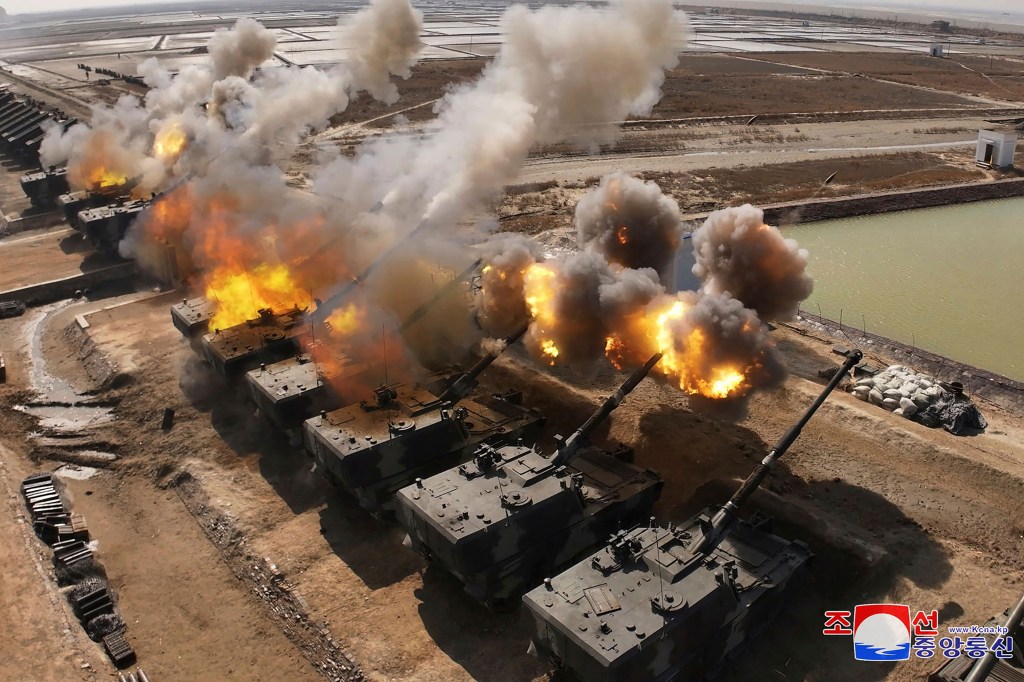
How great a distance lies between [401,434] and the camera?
18.5 m

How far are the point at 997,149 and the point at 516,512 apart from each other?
47721 mm

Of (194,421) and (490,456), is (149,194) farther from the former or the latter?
(490,456)

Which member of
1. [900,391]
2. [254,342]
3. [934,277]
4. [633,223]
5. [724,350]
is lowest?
[934,277]

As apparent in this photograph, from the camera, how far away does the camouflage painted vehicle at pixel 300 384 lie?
21.0 meters

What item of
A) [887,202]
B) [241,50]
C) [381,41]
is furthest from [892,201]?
[241,50]

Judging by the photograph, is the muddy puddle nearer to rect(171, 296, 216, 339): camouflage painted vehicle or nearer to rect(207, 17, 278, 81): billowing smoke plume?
rect(171, 296, 216, 339): camouflage painted vehicle

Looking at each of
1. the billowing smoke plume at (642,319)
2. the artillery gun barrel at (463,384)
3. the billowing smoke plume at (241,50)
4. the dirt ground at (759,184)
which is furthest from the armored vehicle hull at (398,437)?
the billowing smoke plume at (241,50)

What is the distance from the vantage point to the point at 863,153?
183ft

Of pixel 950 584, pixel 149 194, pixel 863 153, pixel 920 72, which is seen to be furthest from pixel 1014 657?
pixel 920 72

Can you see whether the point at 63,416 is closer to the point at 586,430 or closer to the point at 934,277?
the point at 586,430

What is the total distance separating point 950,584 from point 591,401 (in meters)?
9.82

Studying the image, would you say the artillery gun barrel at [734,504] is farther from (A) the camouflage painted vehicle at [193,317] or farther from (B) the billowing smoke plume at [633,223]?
(A) the camouflage painted vehicle at [193,317]

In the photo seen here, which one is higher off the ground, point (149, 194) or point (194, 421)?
point (149, 194)

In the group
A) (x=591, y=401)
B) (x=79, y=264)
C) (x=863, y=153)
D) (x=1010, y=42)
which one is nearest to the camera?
(x=591, y=401)
